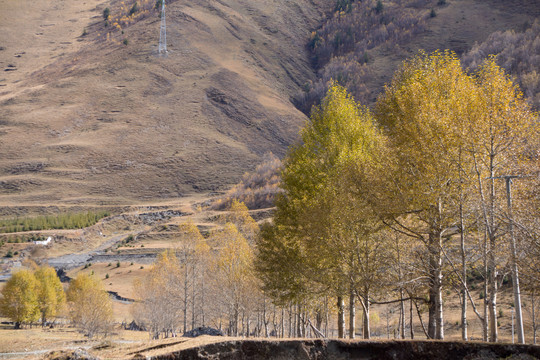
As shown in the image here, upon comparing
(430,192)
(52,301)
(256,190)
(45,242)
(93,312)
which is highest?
(256,190)

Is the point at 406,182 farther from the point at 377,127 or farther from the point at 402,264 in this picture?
the point at 377,127

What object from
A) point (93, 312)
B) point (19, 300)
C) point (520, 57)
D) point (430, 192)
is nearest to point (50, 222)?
point (19, 300)

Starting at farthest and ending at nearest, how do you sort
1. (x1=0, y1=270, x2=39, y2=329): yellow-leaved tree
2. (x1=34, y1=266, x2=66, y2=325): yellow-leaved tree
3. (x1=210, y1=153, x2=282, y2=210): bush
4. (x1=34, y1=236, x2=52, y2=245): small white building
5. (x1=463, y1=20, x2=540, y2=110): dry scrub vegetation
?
(x1=463, y1=20, x2=540, y2=110): dry scrub vegetation, (x1=210, y1=153, x2=282, y2=210): bush, (x1=34, y1=236, x2=52, y2=245): small white building, (x1=34, y1=266, x2=66, y2=325): yellow-leaved tree, (x1=0, y1=270, x2=39, y2=329): yellow-leaved tree

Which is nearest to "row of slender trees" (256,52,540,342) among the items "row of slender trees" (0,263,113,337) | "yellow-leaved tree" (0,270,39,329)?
"row of slender trees" (0,263,113,337)

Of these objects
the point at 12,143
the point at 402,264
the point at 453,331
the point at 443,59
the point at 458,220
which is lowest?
the point at 453,331

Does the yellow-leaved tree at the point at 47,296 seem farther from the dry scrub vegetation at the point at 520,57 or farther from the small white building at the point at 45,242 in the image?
the dry scrub vegetation at the point at 520,57

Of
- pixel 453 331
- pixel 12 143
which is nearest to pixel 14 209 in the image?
pixel 12 143

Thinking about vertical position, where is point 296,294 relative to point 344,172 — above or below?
below

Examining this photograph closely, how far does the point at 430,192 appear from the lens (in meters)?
19.7

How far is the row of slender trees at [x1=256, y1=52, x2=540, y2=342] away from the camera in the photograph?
20141 mm

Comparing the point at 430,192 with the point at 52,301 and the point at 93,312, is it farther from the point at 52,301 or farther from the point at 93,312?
the point at 52,301

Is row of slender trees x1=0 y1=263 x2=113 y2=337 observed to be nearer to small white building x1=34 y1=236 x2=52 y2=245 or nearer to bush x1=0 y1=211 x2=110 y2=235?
small white building x1=34 y1=236 x2=52 y2=245

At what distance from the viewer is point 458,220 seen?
2072 cm

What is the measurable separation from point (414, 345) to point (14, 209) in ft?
517
